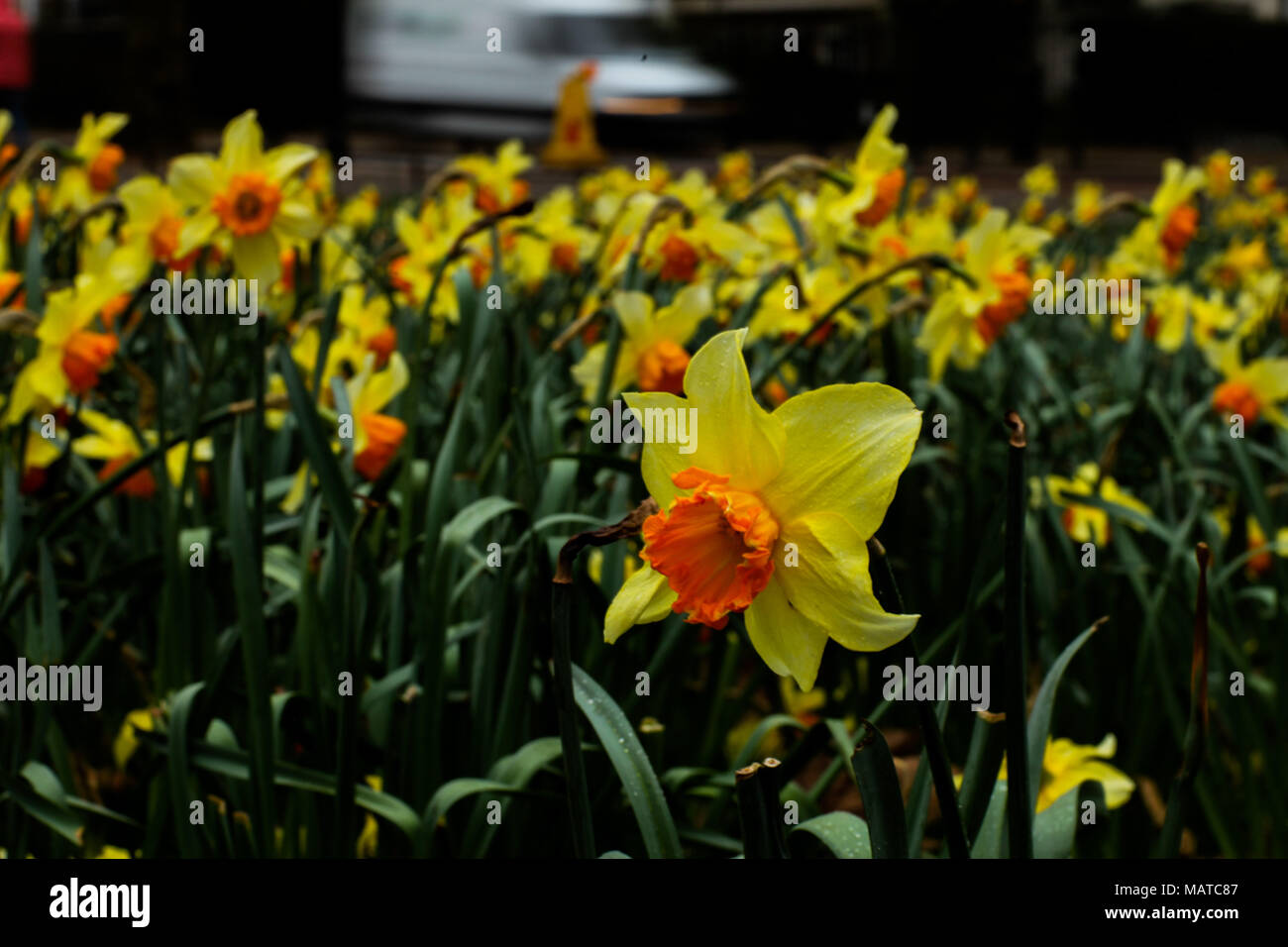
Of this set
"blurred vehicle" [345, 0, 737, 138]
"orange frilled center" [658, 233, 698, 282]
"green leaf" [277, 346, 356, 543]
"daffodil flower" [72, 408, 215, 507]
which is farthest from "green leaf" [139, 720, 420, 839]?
"blurred vehicle" [345, 0, 737, 138]

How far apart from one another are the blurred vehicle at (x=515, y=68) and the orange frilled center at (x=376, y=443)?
16.0ft

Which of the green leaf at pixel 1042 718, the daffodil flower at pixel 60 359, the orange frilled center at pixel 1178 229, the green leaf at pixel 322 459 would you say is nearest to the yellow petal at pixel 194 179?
the daffodil flower at pixel 60 359

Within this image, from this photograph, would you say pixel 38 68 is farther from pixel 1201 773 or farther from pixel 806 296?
pixel 1201 773

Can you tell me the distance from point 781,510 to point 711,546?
5 cm

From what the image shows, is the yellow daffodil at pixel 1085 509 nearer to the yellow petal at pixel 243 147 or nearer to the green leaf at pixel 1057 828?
the green leaf at pixel 1057 828

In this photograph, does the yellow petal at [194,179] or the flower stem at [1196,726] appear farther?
the yellow petal at [194,179]

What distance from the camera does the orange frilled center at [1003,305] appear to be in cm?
195

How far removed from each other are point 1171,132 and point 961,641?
14.1 meters

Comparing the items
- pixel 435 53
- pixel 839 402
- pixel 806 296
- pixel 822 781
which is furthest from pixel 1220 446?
pixel 435 53

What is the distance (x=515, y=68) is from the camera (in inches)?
281

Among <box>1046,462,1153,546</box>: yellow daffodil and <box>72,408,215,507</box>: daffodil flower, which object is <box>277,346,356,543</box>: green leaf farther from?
<box>1046,462,1153,546</box>: yellow daffodil

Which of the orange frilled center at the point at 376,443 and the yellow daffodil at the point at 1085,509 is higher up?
the orange frilled center at the point at 376,443

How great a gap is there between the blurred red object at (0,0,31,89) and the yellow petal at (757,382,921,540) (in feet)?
15.1

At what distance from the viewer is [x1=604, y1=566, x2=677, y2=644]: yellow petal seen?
780mm
